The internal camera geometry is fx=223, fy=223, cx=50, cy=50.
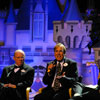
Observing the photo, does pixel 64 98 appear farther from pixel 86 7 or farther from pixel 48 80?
pixel 86 7

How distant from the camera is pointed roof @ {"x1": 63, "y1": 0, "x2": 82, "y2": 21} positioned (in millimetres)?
6241

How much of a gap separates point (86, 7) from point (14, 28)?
2174 millimetres

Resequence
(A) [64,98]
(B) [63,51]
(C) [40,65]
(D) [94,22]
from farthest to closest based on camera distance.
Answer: (C) [40,65], (D) [94,22], (B) [63,51], (A) [64,98]

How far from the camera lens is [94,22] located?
6.11m

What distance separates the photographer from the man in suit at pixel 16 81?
12.5 ft

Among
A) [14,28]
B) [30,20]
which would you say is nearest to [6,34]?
[14,28]

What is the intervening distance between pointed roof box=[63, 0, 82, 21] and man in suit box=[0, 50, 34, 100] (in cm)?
265

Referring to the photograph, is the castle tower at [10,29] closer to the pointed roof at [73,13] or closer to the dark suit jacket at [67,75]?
the pointed roof at [73,13]

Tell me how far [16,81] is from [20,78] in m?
0.09

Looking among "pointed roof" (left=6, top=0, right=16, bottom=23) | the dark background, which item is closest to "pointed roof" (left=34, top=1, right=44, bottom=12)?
A: the dark background

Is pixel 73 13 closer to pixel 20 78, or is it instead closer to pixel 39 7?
pixel 39 7

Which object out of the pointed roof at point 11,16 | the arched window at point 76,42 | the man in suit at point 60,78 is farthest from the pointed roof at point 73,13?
the man in suit at point 60,78

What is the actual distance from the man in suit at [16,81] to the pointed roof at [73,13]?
2.65m

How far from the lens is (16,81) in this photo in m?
4.00
